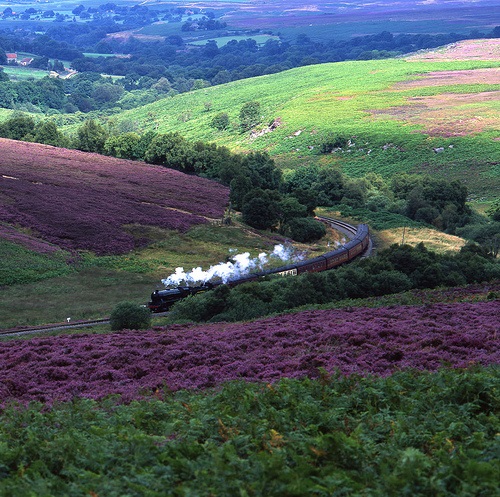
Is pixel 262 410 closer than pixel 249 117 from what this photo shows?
Yes

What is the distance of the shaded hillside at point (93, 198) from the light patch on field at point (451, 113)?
70.3 meters

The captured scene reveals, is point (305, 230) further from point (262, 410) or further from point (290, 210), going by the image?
point (262, 410)

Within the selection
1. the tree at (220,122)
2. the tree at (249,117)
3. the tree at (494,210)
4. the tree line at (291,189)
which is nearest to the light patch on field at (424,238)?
the tree line at (291,189)

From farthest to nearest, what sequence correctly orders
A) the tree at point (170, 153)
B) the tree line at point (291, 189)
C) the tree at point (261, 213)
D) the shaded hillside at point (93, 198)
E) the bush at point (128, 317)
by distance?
the tree at point (170, 153)
the tree line at point (291, 189)
the tree at point (261, 213)
the shaded hillside at point (93, 198)
the bush at point (128, 317)

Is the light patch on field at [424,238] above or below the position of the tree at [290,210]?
below

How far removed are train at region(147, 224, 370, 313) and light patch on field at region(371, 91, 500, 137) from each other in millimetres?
81022

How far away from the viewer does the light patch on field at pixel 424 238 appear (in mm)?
76062

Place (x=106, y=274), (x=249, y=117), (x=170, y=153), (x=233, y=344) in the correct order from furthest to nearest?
(x=249, y=117)
(x=170, y=153)
(x=106, y=274)
(x=233, y=344)

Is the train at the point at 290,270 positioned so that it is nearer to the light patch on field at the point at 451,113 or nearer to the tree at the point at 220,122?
the light patch on field at the point at 451,113

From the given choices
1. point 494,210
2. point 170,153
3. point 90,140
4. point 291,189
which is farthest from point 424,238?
point 90,140

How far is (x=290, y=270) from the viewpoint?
188 feet

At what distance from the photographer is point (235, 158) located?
4242 inches

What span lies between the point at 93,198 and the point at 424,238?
35.8 metres

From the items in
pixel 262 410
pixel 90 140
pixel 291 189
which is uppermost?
pixel 262 410
